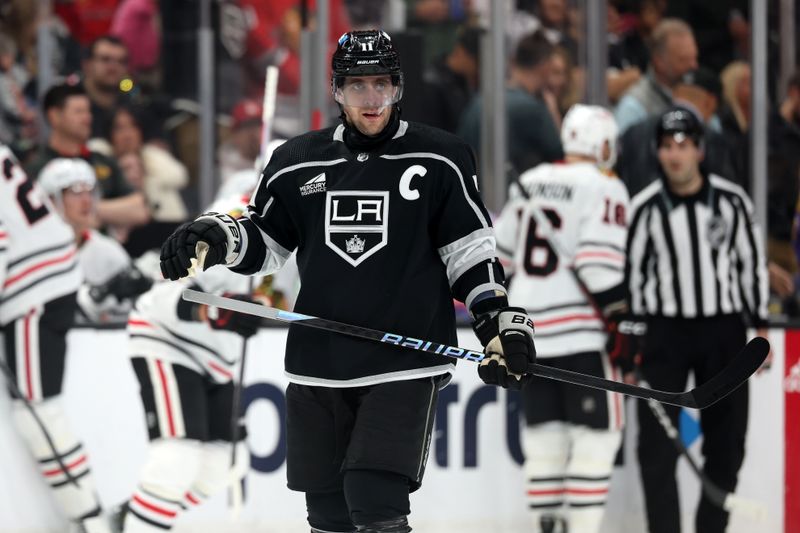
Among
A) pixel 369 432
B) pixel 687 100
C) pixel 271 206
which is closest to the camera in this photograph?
pixel 369 432

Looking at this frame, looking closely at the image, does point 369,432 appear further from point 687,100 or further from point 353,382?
point 687,100

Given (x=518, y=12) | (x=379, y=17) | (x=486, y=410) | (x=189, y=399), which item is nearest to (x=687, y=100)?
(x=518, y=12)

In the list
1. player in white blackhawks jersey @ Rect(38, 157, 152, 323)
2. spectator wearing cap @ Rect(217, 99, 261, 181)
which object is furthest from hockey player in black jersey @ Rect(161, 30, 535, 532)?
spectator wearing cap @ Rect(217, 99, 261, 181)

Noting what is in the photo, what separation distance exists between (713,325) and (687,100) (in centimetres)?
142

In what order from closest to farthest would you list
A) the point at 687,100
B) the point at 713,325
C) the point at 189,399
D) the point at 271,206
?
1. the point at 271,206
2. the point at 189,399
3. the point at 713,325
4. the point at 687,100

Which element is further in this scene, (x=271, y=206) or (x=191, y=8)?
(x=191, y=8)

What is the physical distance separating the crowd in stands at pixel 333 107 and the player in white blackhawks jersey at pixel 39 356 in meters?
1.14

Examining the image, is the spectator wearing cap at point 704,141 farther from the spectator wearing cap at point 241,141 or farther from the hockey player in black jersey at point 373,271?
the hockey player in black jersey at point 373,271

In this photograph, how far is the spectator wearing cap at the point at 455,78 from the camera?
5.78 meters

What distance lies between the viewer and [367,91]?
2.94 metres

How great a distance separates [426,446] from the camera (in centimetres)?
299

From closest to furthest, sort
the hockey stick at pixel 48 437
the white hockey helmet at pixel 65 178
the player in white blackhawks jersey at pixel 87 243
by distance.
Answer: the hockey stick at pixel 48 437 < the player in white blackhawks jersey at pixel 87 243 < the white hockey helmet at pixel 65 178

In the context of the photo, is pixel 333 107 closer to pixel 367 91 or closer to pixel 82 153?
pixel 82 153

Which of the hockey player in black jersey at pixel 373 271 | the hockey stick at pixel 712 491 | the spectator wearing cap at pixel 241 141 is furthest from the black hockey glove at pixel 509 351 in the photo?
the spectator wearing cap at pixel 241 141
